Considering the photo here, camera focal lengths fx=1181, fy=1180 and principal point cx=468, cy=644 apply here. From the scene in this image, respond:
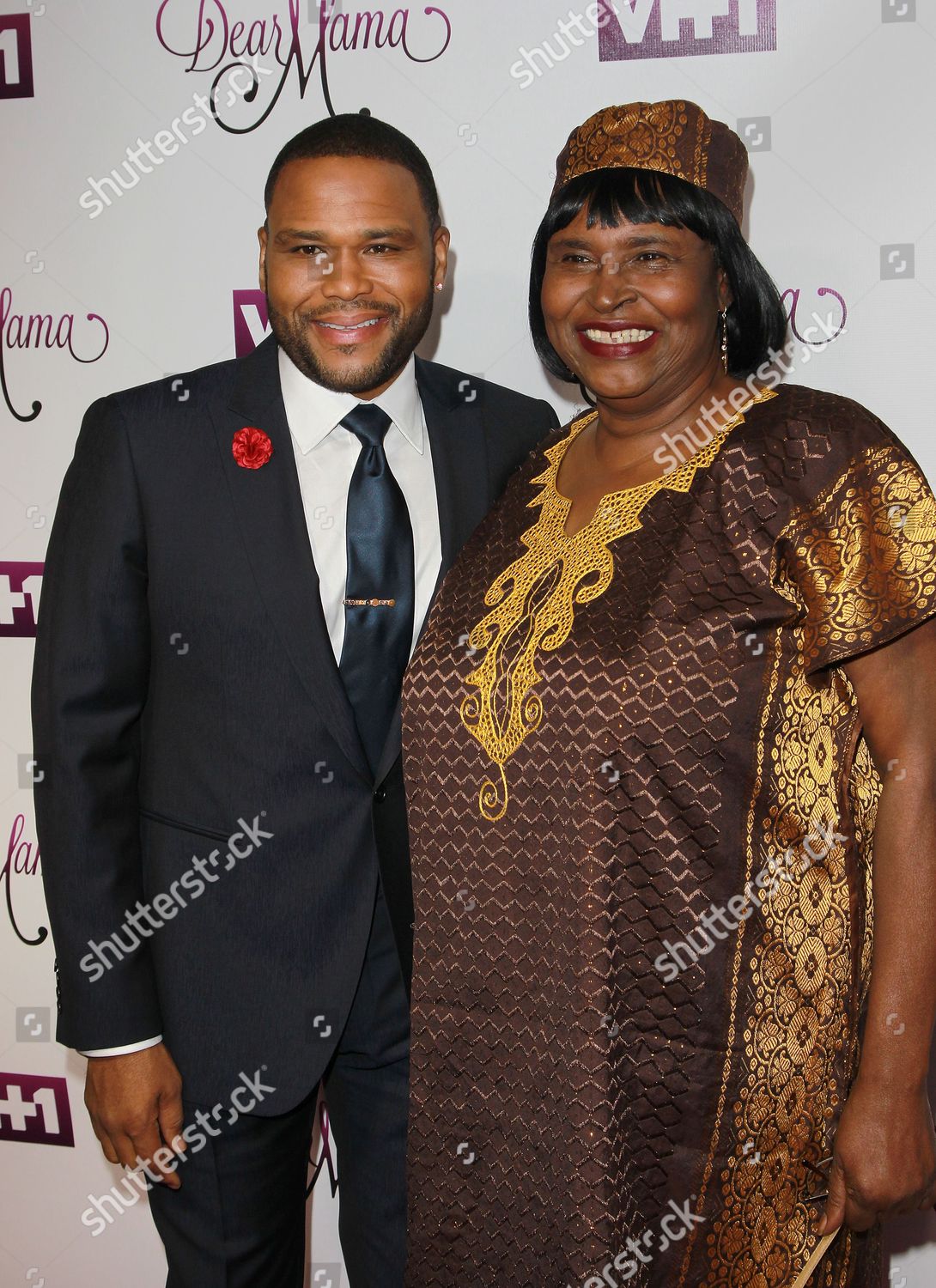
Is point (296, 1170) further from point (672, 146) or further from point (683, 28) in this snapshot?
point (683, 28)

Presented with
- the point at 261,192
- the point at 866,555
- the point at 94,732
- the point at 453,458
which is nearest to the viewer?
the point at 866,555

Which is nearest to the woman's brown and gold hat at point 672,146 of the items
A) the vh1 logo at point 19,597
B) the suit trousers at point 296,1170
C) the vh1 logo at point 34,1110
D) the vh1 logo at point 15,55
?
the suit trousers at point 296,1170

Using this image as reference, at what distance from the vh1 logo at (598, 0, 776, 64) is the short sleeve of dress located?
0.93 metres

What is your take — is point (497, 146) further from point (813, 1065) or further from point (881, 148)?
point (813, 1065)

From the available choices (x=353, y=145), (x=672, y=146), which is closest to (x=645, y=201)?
(x=672, y=146)

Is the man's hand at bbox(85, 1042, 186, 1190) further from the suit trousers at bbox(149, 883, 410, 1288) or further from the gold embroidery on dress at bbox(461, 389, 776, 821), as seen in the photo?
the gold embroidery on dress at bbox(461, 389, 776, 821)

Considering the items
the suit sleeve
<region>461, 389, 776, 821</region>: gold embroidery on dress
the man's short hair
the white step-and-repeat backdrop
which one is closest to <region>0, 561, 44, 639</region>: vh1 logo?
the white step-and-repeat backdrop

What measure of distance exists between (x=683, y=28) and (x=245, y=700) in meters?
1.28

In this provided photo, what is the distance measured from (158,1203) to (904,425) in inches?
63.9

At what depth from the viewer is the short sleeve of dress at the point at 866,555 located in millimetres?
1233

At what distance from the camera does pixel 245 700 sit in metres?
1.48

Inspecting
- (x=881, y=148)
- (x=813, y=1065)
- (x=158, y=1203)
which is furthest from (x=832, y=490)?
(x=158, y=1203)

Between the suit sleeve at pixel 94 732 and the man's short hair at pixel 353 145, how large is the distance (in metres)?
0.40

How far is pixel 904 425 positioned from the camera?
6.31ft
